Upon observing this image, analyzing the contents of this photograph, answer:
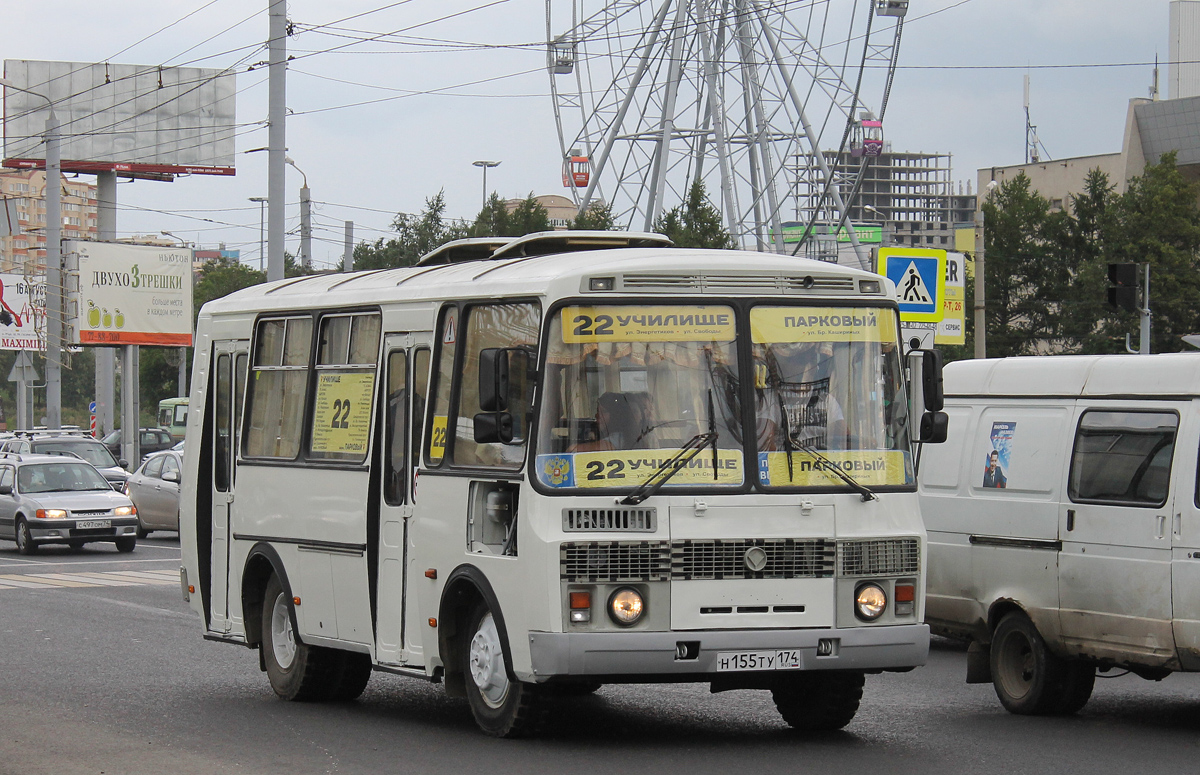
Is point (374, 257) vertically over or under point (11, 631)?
over

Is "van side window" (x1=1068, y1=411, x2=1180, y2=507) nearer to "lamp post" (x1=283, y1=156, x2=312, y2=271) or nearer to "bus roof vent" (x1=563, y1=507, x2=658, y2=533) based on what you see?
"bus roof vent" (x1=563, y1=507, x2=658, y2=533)

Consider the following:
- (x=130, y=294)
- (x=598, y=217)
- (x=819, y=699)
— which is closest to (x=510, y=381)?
(x=819, y=699)

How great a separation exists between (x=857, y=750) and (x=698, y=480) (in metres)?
1.70

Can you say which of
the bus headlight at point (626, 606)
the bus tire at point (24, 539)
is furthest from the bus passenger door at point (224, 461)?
the bus tire at point (24, 539)

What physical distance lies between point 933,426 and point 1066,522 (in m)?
1.68

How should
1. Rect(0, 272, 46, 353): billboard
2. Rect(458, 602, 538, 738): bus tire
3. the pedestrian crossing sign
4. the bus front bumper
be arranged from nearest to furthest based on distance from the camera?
the bus front bumper
Rect(458, 602, 538, 738): bus tire
the pedestrian crossing sign
Rect(0, 272, 46, 353): billboard

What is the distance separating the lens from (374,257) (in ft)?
244

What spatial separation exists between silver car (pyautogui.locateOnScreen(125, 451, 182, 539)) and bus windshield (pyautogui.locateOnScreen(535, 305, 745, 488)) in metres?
21.9

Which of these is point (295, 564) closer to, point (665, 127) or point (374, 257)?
point (665, 127)

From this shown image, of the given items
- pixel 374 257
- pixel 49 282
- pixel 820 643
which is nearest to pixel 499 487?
pixel 820 643

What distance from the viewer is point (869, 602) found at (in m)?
9.08

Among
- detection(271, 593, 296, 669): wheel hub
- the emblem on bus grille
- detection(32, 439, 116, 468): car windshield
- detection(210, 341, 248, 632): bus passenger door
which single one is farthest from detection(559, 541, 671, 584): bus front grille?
detection(32, 439, 116, 468): car windshield

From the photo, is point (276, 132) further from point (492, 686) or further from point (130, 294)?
point (130, 294)

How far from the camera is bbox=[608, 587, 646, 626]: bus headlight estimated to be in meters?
8.73
